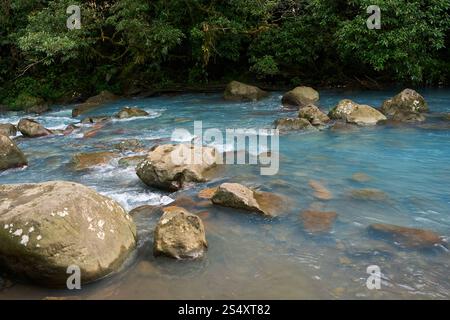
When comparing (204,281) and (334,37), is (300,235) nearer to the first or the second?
(204,281)

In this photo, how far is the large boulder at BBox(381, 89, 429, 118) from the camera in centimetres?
1264

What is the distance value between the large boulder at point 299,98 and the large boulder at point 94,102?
683 cm

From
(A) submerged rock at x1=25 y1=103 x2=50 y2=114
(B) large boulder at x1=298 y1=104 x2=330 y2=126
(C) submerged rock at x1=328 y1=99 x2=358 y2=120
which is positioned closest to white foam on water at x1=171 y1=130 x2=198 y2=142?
(B) large boulder at x1=298 y1=104 x2=330 y2=126

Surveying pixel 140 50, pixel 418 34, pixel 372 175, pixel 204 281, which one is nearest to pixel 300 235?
pixel 204 281

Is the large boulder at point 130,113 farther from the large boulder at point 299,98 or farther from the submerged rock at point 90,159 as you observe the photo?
the submerged rock at point 90,159

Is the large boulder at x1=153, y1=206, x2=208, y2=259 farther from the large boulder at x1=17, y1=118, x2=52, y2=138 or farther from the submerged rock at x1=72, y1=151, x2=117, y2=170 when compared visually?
the large boulder at x1=17, y1=118, x2=52, y2=138

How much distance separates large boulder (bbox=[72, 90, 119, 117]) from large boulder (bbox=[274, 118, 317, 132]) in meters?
7.58

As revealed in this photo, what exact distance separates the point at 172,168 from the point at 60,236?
292cm

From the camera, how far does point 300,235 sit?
Result: 226 inches

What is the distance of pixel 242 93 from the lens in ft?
54.3

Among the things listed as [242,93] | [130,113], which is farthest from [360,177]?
[242,93]

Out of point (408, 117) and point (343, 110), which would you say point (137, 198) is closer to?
point (343, 110)

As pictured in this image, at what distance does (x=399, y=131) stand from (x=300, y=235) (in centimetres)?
638

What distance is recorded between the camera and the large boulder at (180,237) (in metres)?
5.22
